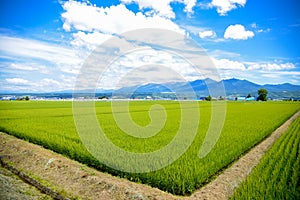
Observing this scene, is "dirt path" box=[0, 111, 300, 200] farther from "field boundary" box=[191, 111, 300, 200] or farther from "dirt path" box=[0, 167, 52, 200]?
"dirt path" box=[0, 167, 52, 200]

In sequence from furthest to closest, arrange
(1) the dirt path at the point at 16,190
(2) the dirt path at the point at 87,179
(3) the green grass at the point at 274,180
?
(2) the dirt path at the point at 87,179 < (1) the dirt path at the point at 16,190 < (3) the green grass at the point at 274,180

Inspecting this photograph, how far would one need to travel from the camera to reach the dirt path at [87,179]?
620cm

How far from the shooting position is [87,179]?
23.1 ft

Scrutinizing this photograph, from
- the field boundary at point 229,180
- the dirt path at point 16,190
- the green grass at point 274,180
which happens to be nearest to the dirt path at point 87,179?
the field boundary at point 229,180

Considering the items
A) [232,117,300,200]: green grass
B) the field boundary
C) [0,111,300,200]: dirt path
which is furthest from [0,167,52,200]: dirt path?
[232,117,300,200]: green grass

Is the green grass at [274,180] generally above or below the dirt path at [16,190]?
→ above

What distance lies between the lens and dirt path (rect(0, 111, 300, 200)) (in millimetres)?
6199

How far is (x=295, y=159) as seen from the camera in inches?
352

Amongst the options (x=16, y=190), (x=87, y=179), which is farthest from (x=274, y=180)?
(x=16, y=190)

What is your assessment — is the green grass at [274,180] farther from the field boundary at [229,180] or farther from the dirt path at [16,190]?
the dirt path at [16,190]

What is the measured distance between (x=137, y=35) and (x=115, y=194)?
928cm

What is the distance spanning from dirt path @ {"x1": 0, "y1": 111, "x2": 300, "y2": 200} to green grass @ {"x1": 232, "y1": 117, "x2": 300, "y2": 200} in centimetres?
53

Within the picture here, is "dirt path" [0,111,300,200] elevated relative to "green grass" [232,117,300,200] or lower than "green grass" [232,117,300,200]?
lower

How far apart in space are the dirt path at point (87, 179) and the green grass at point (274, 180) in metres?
0.53
